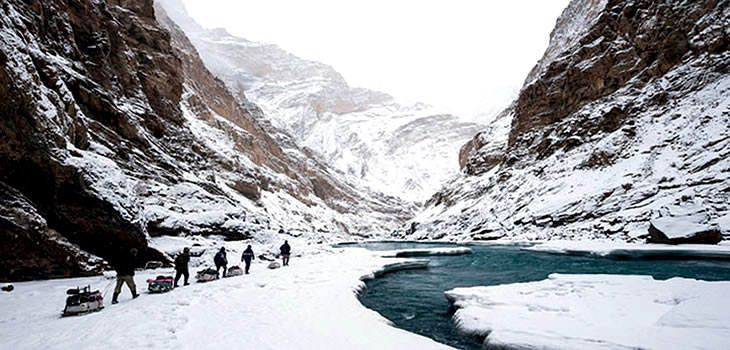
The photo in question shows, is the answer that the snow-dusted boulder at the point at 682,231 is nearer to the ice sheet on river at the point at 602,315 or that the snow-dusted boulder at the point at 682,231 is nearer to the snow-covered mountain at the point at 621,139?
the snow-covered mountain at the point at 621,139

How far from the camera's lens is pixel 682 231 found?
21391mm

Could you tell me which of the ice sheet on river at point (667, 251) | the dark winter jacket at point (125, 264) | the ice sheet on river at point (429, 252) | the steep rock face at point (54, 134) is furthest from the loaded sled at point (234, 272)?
the ice sheet on river at point (667, 251)

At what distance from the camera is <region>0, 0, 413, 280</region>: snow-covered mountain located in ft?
41.2

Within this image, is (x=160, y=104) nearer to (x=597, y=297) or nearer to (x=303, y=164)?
(x=597, y=297)

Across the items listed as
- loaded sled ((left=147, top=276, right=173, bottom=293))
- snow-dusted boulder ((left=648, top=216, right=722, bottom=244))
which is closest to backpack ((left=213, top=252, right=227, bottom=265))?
loaded sled ((left=147, top=276, right=173, bottom=293))

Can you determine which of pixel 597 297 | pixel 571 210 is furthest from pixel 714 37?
pixel 597 297

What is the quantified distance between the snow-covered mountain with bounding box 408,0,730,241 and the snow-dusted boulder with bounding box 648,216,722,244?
7.1 inches

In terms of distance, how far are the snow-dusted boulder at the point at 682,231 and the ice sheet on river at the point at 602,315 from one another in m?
14.2

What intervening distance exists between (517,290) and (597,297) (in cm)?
229

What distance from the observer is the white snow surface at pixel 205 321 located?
6.25 metres

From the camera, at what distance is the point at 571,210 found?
35.8m

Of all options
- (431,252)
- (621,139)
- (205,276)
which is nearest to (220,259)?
(205,276)

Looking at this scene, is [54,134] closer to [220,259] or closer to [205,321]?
[220,259]

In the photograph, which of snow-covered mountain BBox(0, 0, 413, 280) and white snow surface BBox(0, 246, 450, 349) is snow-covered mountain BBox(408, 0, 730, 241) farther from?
snow-covered mountain BBox(0, 0, 413, 280)
